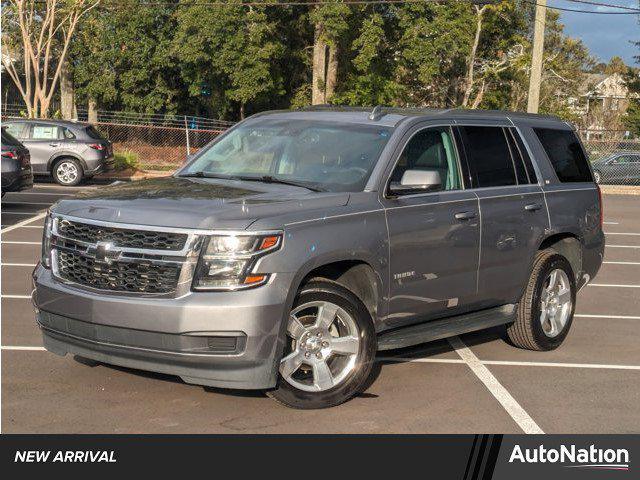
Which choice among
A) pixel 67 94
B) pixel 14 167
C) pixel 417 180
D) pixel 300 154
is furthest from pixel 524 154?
pixel 67 94

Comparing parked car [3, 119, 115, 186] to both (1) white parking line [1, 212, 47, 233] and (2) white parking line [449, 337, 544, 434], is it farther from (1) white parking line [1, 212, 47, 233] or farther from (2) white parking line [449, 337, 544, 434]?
(2) white parking line [449, 337, 544, 434]

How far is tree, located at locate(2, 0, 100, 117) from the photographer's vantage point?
36031mm

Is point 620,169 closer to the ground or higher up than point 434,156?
closer to the ground

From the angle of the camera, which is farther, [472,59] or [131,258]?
[472,59]

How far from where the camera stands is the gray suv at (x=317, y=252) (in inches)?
225

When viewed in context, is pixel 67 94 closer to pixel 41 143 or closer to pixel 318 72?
pixel 318 72

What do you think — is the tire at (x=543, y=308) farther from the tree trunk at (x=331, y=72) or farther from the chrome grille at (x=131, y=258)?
the tree trunk at (x=331, y=72)

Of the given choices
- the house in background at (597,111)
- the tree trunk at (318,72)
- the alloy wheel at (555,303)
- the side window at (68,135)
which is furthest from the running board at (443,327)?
the house in background at (597,111)

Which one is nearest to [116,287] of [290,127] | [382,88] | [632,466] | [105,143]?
[290,127]

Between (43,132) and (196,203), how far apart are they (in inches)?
813

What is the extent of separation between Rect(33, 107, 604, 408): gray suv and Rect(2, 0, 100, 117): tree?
1167 inches

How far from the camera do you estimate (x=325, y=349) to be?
6.18 m

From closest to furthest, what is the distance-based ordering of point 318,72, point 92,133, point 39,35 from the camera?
1. point 92,133
2. point 318,72
3. point 39,35

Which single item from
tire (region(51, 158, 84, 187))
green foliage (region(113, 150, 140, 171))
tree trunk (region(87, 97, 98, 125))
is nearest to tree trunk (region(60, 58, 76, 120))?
tree trunk (region(87, 97, 98, 125))
